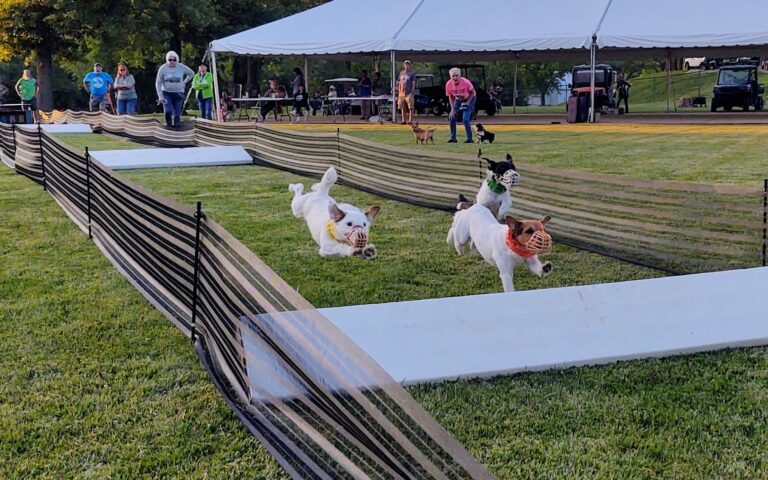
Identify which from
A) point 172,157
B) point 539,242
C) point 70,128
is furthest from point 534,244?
point 70,128

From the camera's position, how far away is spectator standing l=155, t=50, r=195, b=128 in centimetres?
1888

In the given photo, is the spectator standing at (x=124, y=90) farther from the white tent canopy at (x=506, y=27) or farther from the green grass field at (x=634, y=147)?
the green grass field at (x=634, y=147)

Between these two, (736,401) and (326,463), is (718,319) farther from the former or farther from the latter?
(326,463)

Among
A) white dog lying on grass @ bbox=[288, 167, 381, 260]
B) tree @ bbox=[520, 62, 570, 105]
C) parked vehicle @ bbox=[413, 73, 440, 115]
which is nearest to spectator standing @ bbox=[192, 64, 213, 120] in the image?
parked vehicle @ bbox=[413, 73, 440, 115]

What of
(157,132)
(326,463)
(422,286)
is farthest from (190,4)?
(326,463)

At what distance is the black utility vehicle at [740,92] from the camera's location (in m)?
31.3

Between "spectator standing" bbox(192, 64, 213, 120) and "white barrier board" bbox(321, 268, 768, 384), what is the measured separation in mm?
19354

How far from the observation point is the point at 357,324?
182 inches

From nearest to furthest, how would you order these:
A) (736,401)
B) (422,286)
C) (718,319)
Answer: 1. (736,401)
2. (718,319)
3. (422,286)

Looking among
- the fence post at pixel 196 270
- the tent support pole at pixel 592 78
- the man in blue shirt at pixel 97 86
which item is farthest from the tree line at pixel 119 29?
the fence post at pixel 196 270

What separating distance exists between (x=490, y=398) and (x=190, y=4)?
4274 cm

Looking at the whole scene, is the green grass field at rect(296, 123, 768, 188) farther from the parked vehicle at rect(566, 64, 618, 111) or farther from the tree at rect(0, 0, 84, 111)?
the tree at rect(0, 0, 84, 111)

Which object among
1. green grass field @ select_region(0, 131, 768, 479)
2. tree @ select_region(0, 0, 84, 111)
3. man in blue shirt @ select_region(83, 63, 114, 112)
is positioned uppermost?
tree @ select_region(0, 0, 84, 111)

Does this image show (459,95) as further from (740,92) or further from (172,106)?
(740,92)
